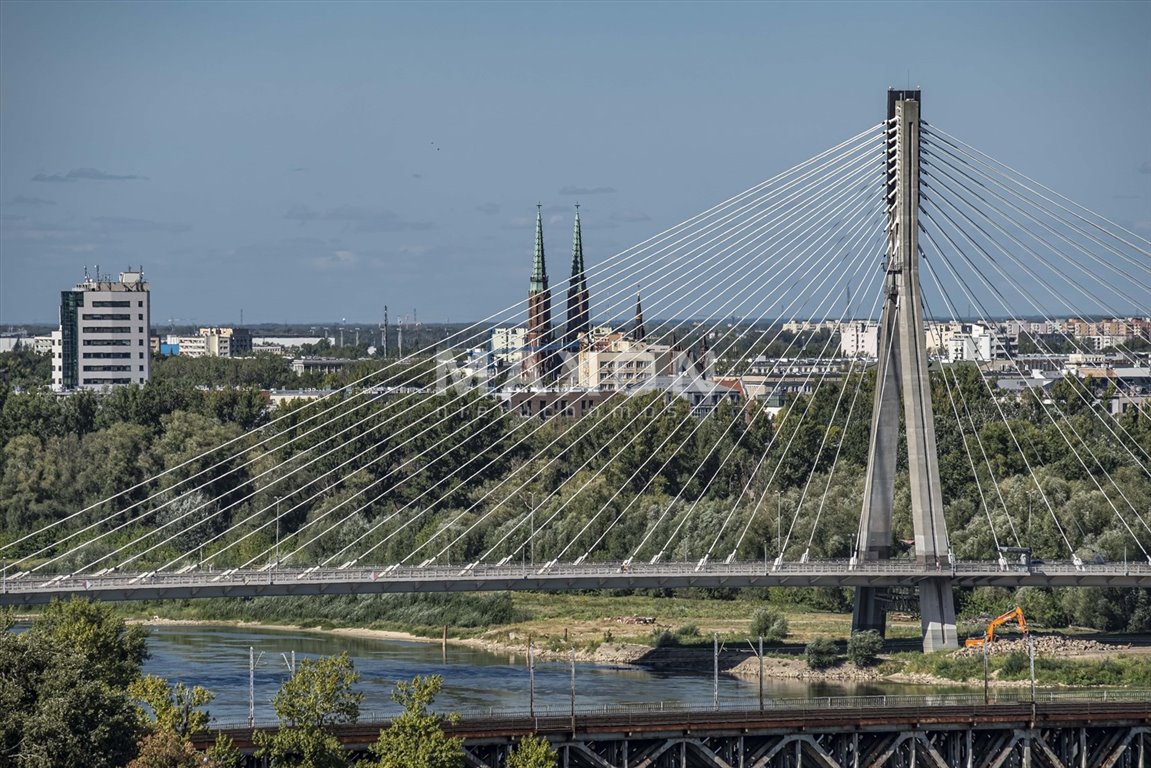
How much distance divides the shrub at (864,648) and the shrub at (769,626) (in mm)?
4011

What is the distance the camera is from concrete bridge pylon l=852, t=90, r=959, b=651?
66562 mm

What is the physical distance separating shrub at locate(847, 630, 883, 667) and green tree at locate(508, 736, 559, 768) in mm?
21791

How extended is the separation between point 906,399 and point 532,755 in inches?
925

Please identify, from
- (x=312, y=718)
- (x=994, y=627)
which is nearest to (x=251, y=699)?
(x=312, y=718)

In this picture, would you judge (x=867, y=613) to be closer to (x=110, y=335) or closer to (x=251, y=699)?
(x=251, y=699)

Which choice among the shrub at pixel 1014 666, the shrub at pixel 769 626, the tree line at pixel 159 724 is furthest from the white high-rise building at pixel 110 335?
the tree line at pixel 159 724

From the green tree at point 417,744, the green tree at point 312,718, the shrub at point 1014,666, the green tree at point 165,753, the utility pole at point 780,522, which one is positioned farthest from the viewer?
the utility pole at point 780,522

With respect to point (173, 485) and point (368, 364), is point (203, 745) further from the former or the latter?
point (368, 364)

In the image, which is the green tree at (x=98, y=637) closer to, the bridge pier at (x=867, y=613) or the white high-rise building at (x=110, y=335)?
the bridge pier at (x=867, y=613)

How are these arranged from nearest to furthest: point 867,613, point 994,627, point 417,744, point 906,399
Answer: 1. point 417,744
2. point 906,399
3. point 994,627
4. point 867,613

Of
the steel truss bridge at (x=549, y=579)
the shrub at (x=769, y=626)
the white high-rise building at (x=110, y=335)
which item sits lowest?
the shrub at (x=769, y=626)

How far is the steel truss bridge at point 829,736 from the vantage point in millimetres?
Answer: 48031

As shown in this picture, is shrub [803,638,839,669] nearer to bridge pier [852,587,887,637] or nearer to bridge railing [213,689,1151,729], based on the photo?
bridge pier [852,587,887,637]

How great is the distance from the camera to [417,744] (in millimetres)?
45375
